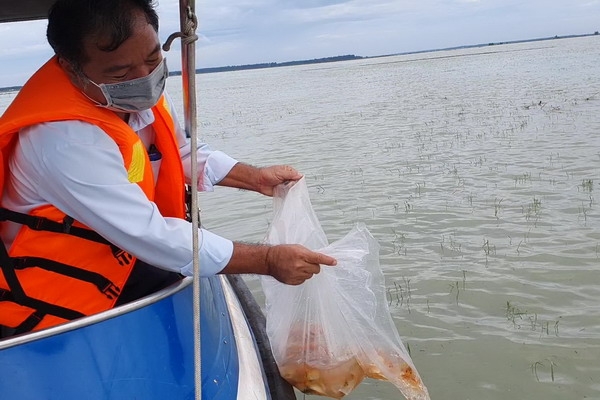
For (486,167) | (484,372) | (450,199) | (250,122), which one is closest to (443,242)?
(450,199)

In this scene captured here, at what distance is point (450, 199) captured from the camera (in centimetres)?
779

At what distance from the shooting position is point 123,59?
2.06 m

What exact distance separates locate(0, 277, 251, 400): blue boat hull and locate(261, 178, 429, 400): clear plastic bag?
0.41 m

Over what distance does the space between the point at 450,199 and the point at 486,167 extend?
179cm

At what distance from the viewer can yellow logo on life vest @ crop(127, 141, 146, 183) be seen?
2.09m

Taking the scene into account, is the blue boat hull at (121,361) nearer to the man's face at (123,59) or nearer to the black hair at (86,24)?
the man's face at (123,59)

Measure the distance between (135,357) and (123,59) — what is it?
925 mm

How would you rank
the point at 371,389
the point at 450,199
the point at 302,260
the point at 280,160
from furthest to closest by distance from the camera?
the point at 280,160, the point at 450,199, the point at 371,389, the point at 302,260

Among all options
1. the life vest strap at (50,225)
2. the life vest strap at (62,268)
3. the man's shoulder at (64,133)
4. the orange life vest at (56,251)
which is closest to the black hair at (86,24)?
the orange life vest at (56,251)

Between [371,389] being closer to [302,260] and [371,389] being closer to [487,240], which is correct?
[302,260]

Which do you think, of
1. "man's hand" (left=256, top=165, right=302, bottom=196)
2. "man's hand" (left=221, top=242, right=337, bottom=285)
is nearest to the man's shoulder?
"man's hand" (left=221, top=242, right=337, bottom=285)

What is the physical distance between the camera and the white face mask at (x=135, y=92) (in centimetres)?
210

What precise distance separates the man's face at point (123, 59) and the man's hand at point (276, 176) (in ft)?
3.35

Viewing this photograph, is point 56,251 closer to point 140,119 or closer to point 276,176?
point 140,119
